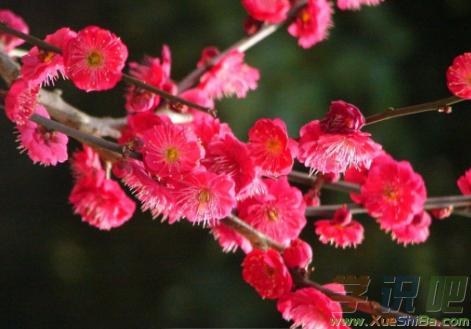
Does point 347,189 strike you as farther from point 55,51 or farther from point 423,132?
point 423,132

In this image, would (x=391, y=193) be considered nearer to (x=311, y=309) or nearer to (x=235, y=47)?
(x=311, y=309)

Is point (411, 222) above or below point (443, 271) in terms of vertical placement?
above

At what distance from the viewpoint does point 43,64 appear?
45 cm

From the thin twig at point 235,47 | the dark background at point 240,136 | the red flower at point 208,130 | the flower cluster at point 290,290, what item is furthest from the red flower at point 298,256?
the dark background at point 240,136

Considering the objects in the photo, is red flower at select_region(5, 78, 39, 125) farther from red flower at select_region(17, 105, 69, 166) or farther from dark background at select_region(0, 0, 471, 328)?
dark background at select_region(0, 0, 471, 328)

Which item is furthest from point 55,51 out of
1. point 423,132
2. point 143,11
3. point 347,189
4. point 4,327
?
point 423,132

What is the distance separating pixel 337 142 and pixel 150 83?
24 cm

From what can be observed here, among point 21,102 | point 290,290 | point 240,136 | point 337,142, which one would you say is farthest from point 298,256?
point 240,136

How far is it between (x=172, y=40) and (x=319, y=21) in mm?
562

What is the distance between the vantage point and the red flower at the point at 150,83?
0.53 m

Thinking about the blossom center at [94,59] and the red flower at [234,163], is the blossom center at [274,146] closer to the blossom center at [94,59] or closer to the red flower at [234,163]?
the red flower at [234,163]

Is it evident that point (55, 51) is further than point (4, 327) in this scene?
No

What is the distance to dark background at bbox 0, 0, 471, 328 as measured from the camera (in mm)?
1046

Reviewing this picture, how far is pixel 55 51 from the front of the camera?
445 millimetres
